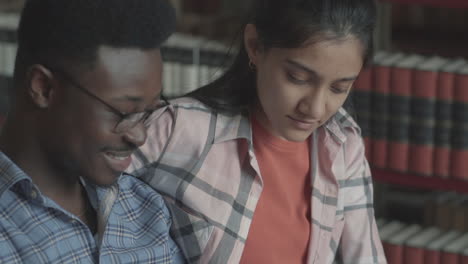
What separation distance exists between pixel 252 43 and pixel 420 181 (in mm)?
1012

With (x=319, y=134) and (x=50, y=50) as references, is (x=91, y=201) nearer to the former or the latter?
(x=50, y=50)

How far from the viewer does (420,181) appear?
237 centimetres

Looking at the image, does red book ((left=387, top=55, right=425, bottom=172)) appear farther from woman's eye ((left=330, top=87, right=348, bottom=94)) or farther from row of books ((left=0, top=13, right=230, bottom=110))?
woman's eye ((left=330, top=87, right=348, bottom=94))

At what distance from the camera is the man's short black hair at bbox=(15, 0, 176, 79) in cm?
118

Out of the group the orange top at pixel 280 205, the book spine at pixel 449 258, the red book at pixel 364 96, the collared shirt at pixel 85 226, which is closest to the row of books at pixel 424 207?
the book spine at pixel 449 258

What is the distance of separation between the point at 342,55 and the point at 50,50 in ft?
1.61

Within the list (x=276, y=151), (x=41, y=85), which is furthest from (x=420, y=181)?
(x=41, y=85)

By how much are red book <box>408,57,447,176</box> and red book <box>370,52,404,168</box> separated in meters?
0.07

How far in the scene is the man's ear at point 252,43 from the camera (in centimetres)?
151

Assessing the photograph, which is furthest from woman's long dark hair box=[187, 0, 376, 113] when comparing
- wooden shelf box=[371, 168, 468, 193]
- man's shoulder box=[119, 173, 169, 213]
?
wooden shelf box=[371, 168, 468, 193]

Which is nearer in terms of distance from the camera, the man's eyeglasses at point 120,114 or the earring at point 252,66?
the man's eyeglasses at point 120,114

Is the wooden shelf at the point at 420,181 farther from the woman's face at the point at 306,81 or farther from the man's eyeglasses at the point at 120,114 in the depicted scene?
the man's eyeglasses at the point at 120,114

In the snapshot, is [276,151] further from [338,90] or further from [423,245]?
[423,245]

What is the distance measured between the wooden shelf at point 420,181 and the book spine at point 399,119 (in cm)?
2
